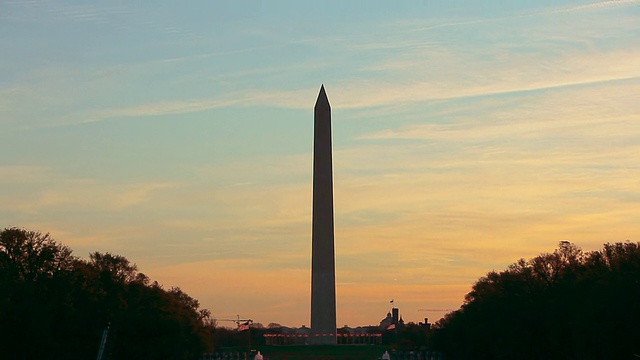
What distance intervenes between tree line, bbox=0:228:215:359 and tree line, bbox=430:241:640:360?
89.2ft

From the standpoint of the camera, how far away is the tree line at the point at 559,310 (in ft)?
244

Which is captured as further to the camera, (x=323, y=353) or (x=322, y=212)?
(x=323, y=353)

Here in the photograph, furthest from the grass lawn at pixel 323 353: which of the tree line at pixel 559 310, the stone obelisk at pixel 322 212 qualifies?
the tree line at pixel 559 310

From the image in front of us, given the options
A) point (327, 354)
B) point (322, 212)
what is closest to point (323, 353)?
point (327, 354)

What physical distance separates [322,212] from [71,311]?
1385 inches

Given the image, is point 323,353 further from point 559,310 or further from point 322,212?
point 559,310

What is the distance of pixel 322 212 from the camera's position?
11431 centimetres

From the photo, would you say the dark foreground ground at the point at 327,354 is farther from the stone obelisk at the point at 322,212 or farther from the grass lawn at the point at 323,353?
the stone obelisk at the point at 322,212

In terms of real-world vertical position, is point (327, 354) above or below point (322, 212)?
below

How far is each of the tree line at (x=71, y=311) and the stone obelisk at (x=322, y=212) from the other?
1374 centimetres

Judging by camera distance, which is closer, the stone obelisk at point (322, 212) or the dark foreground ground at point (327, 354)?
the stone obelisk at point (322, 212)

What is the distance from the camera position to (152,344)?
9738cm

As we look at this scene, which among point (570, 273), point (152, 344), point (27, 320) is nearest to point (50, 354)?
point (27, 320)

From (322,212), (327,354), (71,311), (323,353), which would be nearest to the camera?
(71,311)
